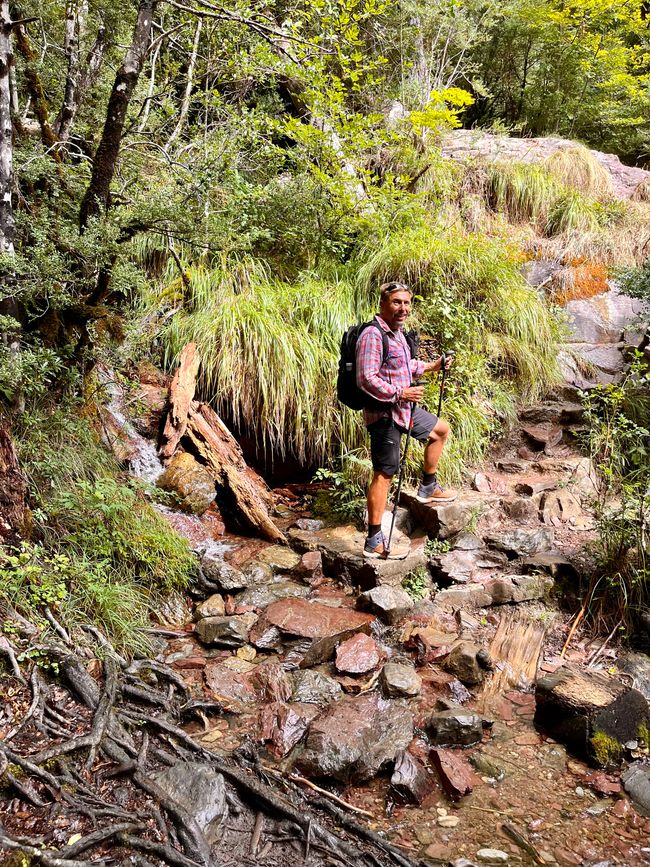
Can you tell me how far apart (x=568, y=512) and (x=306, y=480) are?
114 inches

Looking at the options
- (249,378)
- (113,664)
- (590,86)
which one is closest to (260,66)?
(249,378)

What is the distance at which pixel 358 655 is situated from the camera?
4.13m

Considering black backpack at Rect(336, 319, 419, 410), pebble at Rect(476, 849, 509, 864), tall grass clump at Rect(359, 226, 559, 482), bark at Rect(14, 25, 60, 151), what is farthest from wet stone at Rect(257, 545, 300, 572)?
bark at Rect(14, 25, 60, 151)

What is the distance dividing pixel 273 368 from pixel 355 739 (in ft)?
13.5

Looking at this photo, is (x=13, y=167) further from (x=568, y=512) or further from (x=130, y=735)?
(x=568, y=512)

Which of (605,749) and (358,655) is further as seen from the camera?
(358,655)

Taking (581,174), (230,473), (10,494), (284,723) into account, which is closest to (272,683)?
(284,723)

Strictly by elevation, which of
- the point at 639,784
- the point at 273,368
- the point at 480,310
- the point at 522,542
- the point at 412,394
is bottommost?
the point at 639,784

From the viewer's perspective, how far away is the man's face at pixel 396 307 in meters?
4.53

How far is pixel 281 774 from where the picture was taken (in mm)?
3115

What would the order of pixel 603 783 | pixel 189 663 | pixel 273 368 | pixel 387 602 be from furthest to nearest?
pixel 273 368, pixel 387 602, pixel 189 663, pixel 603 783

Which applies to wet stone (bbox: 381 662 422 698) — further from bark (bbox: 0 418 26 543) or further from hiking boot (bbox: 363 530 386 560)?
bark (bbox: 0 418 26 543)

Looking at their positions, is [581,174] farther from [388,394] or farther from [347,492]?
[388,394]

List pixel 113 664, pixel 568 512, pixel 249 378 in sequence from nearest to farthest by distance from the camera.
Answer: pixel 113 664 < pixel 568 512 < pixel 249 378
